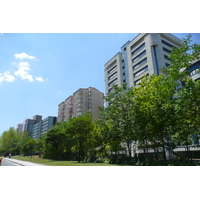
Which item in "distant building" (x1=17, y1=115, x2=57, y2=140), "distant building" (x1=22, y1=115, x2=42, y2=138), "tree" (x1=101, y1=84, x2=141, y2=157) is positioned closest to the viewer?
"tree" (x1=101, y1=84, x2=141, y2=157)

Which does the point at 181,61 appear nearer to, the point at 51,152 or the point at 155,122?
the point at 155,122

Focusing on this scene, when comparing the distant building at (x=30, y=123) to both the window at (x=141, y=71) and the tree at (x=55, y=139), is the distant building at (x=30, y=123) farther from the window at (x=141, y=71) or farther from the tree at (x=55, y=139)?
the window at (x=141, y=71)

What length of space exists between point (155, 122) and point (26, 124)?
129m

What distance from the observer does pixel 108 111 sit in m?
20.6

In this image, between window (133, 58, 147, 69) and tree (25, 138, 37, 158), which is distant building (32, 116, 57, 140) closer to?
tree (25, 138, 37, 158)

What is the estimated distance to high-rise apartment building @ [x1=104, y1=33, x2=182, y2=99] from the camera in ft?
124

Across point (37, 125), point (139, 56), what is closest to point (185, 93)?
point (139, 56)

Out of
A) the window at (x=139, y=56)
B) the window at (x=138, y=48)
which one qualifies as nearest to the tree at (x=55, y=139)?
the window at (x=139, y=56)

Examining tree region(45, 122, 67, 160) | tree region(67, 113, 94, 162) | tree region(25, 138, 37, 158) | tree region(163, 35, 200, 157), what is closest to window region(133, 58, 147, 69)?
tree region(67, 113, 94, 162)

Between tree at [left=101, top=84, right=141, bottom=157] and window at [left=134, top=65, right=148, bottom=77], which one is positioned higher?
window at [left=134, top=65, right=148, bottom=77]

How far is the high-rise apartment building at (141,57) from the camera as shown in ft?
124

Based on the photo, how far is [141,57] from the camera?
4131 cm

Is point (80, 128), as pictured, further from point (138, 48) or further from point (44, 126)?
point (44, 126)


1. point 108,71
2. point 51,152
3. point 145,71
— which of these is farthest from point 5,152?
point 145,71
